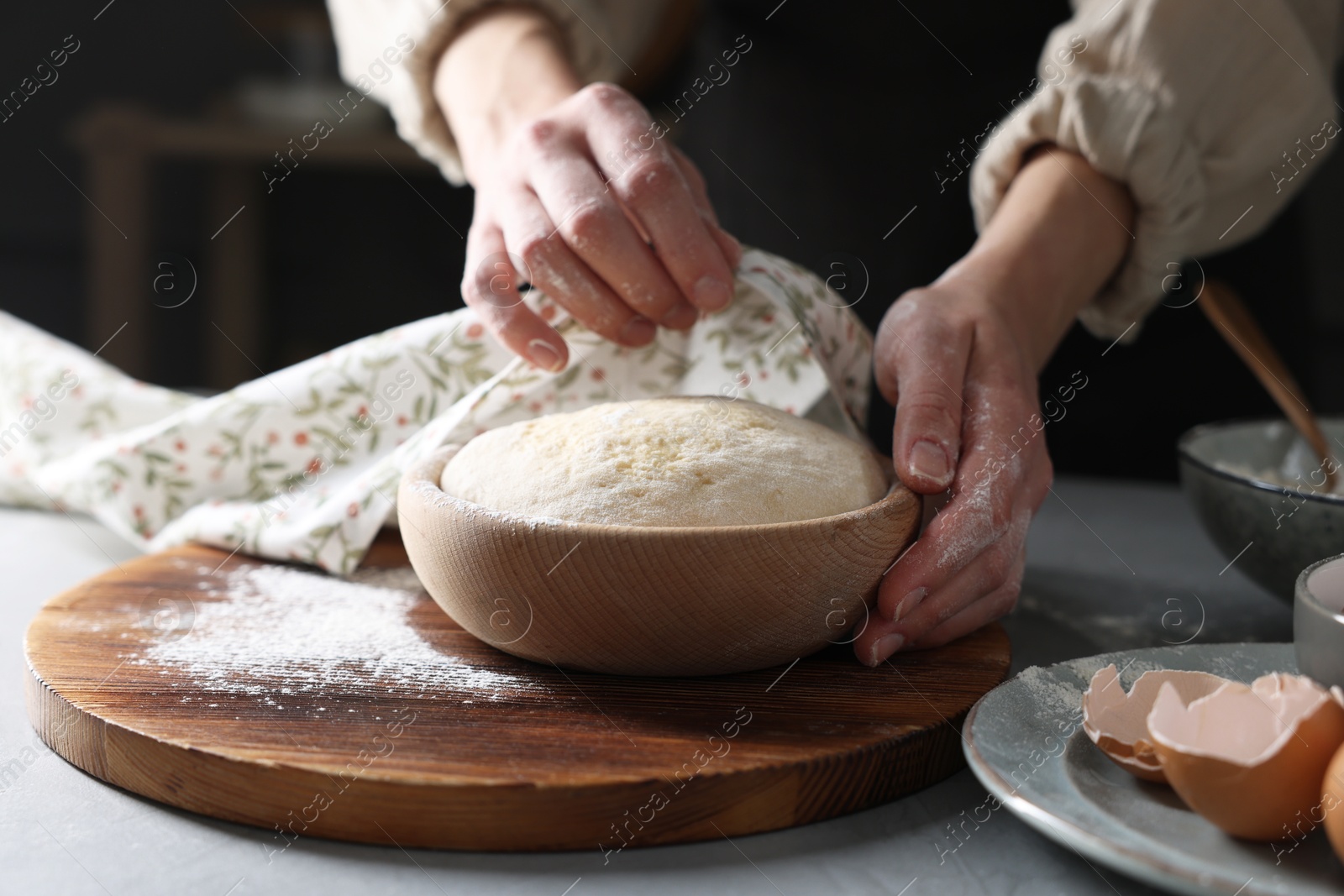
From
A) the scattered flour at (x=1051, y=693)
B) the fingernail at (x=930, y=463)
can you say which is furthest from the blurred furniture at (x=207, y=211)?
the scattered flour at (x=1051, y=693)

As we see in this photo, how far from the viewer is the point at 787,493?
73cm

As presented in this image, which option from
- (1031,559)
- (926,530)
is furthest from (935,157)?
(926,530)

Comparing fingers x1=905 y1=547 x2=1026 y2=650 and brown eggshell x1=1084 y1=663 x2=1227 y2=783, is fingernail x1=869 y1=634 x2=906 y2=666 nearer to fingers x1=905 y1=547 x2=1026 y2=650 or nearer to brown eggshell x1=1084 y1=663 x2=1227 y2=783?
fingers x1=905 y1=547 x2=1026 y2=650

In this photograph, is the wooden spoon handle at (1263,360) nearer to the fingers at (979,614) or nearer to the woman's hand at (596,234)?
the fingers at (979,614)

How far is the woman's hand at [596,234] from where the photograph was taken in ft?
2.87

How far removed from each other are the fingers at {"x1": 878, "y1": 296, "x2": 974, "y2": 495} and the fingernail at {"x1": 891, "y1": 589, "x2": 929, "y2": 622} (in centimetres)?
8

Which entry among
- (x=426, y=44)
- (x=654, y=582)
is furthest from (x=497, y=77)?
(x=654, y=582)

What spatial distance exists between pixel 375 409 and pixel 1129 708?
758mm

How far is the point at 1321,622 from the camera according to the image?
556mm

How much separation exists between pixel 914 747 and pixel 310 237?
3.87 meters

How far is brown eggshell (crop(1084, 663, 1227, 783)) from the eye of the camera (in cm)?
56

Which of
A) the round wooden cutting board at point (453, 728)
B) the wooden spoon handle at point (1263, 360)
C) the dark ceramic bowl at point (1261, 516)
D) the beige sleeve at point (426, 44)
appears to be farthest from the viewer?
the beige sleeve at point (426, 44)

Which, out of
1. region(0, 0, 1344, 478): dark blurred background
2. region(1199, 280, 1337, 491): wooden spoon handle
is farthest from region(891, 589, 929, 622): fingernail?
region(0, 0, 1344, 478): dark blurred background

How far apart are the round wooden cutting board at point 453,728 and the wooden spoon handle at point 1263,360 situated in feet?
1.50
